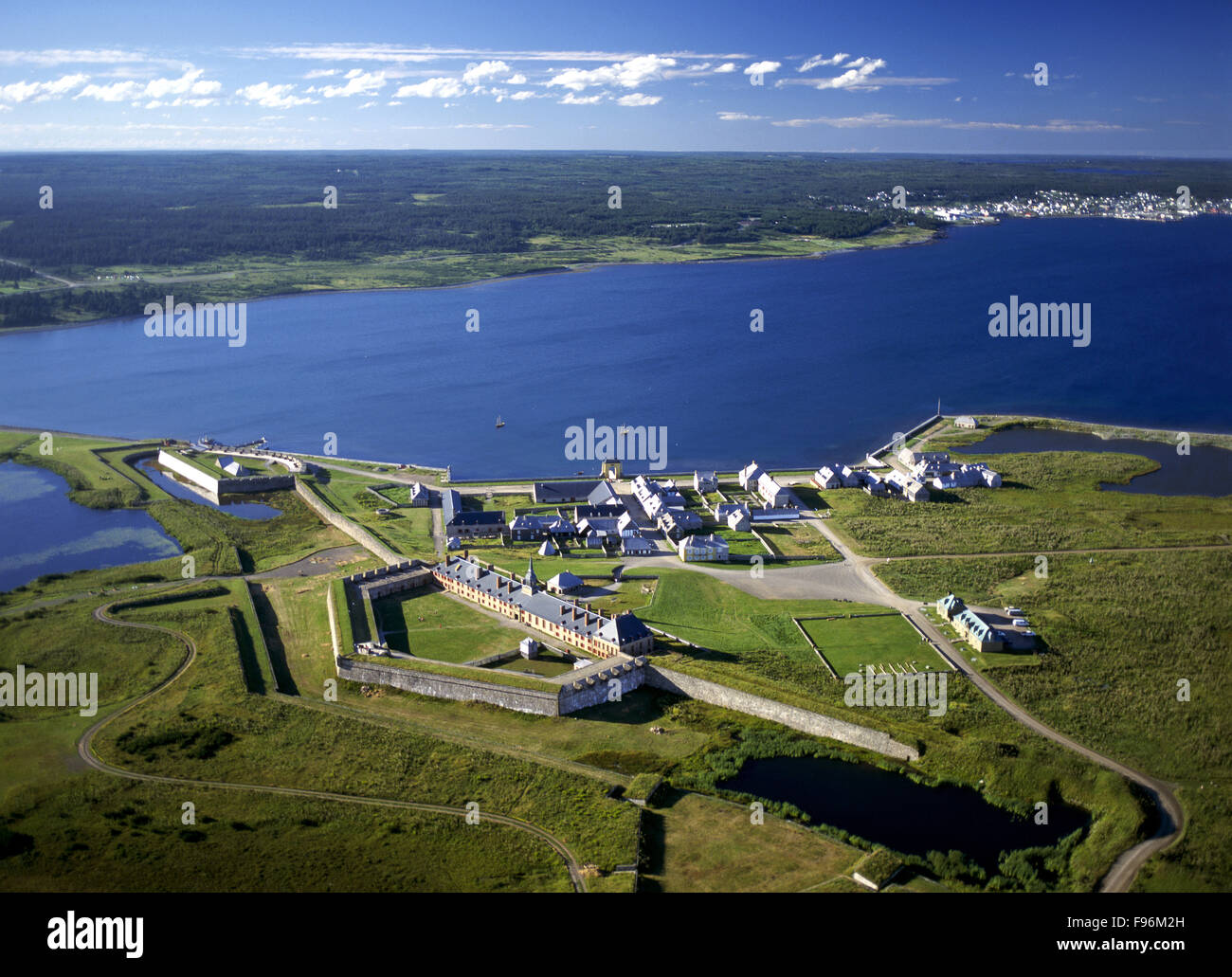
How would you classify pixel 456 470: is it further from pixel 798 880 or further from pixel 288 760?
pixel 798 880

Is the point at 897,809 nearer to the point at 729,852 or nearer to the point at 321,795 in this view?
the point at 729,852

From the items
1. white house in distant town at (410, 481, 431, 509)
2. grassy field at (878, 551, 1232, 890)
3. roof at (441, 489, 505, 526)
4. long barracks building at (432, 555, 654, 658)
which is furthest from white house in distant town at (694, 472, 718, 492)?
white house in distant town at (410, 481, 431, 509)

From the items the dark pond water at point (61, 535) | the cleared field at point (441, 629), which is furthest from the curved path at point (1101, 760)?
the dark pond water at point (61, 535)

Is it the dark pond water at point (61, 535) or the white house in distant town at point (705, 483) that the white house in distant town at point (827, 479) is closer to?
the white house in distant town at point (705, 483)

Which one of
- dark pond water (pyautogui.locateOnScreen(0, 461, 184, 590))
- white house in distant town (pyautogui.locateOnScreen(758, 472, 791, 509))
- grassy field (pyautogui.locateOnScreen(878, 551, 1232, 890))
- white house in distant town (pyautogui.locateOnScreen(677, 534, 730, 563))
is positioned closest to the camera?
grassy field (pyautogui.locateOnScreen(878, 551, 1232, 890))

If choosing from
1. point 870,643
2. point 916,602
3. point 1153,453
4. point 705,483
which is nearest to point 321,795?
point 870,643

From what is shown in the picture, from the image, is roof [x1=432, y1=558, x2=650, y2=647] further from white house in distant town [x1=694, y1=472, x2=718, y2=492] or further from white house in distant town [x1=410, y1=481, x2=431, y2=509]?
white house in distant town [x1=694, y1=472, x2=718, y2=492]
